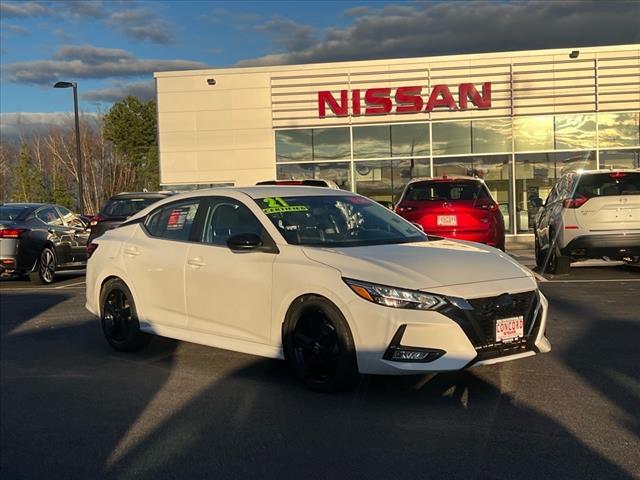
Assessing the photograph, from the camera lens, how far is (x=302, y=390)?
5180 mm

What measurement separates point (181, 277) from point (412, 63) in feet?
58.5

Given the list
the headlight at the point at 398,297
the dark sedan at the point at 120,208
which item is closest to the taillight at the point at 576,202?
the headlight at the point at 398,297

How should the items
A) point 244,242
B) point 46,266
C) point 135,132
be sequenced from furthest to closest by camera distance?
1. point 135,132
2. point 46,266
3. point 244,242

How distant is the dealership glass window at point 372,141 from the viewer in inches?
899

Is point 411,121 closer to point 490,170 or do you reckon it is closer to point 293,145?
point 490,170

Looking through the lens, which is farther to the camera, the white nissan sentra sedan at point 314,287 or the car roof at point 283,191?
the car roof at point 283,191

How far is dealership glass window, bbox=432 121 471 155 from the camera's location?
22438 millimetres

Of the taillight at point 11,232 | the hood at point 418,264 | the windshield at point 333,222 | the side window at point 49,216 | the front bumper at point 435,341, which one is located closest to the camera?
the front bumper at point 435,341

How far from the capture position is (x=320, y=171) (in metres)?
23.4

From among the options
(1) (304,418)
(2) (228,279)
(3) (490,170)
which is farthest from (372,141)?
(1) (304,418)

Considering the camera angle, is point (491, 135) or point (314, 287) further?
point (491, 135)

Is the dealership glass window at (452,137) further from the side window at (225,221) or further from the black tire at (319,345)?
the black tire at (319,345)

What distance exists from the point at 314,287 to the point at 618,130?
1997 centimetres

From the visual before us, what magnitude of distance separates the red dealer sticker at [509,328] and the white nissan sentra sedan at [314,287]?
12 millimetres
